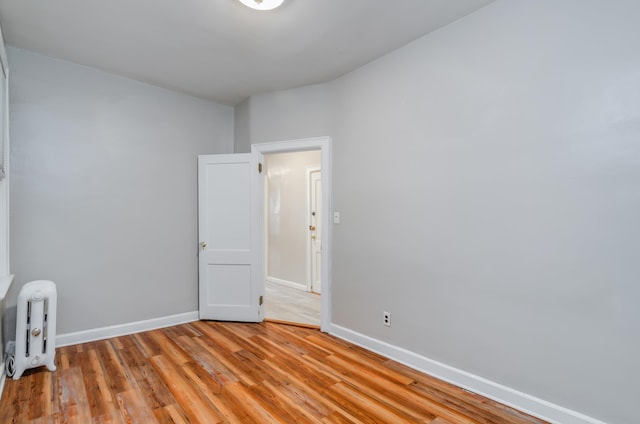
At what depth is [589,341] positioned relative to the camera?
186 cm

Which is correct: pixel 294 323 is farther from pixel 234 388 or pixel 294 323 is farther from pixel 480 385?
pixel 480 385

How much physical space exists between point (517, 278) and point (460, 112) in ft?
4.07

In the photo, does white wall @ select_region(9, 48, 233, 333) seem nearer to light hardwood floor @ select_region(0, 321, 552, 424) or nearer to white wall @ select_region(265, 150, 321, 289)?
light hardwood floor @ select_region(0, 321, 552, 424)

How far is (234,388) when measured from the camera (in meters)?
2.40

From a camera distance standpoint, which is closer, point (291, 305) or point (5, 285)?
point (5, 285)

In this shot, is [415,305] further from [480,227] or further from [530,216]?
[530,216]

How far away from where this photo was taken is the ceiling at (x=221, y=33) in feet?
7.52

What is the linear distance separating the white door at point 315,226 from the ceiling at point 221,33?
224 cm

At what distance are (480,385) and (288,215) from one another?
167 inches

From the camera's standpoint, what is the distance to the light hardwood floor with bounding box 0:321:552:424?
207 centimetres

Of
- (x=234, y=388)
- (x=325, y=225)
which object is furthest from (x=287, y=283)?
(x=234, y=388)

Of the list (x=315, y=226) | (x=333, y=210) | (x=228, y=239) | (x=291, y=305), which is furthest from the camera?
(x=315, y=226)

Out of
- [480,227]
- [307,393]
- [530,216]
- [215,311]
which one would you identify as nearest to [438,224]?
[480,227]

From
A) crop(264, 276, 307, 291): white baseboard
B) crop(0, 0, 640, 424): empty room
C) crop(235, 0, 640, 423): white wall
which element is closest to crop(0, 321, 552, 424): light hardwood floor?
crop(0, 0, 640, 424): empty room
